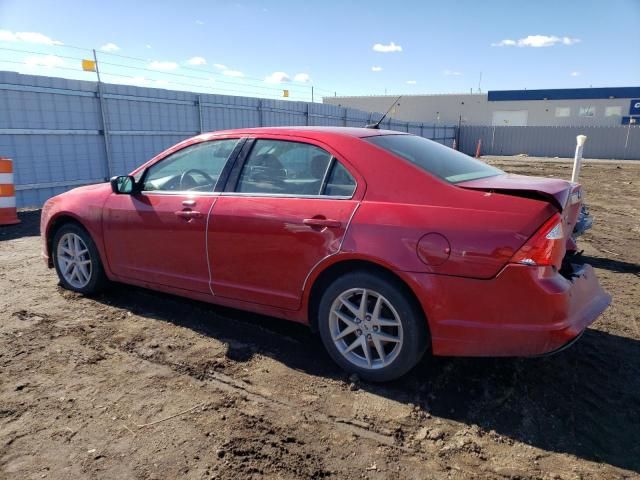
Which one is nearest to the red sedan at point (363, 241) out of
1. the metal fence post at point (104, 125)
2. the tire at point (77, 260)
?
the tire at point (77, 260)

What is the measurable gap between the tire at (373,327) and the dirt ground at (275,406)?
0.48 ft

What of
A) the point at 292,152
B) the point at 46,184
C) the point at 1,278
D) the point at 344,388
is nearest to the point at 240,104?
the point at 46,184

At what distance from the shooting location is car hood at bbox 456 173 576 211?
110 inches

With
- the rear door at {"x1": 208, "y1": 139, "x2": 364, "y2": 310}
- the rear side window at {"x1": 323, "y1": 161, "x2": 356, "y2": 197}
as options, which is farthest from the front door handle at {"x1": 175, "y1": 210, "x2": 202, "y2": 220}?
the rear side window at {"x1": 323, "y1": 161, "x2": 356, "y2": 197}

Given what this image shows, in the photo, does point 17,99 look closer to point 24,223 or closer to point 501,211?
point 24,223

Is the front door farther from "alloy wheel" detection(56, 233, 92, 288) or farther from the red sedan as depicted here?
"alloy wheel" detection(56, 233, 92, 288)

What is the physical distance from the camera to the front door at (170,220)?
12.5 ft

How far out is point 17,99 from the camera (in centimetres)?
927

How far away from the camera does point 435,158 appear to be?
344 centimetres

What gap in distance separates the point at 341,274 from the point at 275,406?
35.8 inches

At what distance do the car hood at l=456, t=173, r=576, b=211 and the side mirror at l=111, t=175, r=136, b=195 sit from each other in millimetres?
2730

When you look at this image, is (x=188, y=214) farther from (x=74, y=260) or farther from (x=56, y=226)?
(x=56, y=226)

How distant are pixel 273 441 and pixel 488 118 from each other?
5342cm

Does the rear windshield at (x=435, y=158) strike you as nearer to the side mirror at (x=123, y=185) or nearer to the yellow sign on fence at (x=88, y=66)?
the side mirror at (x=123, y=185)
